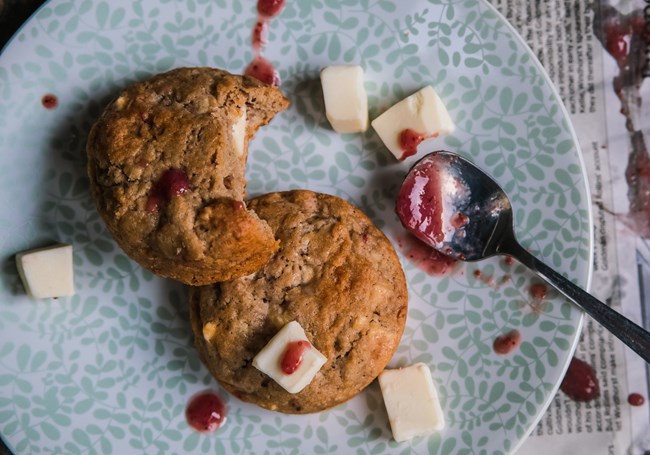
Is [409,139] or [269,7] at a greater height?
[269,7]

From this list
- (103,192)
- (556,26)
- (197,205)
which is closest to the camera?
(197,205)

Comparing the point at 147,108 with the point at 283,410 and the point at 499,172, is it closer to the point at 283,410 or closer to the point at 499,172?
the point at 283,410

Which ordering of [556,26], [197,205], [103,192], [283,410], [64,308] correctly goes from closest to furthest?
[197,205] < [103,192] < [283,410] < [64,308] < [556,26]

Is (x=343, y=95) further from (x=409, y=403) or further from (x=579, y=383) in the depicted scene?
(x=579, y=383)

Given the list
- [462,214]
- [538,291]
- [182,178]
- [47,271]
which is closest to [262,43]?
[182,178]

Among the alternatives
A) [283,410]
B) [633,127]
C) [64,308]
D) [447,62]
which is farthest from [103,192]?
[633,127]

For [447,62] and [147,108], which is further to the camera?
[447,62]

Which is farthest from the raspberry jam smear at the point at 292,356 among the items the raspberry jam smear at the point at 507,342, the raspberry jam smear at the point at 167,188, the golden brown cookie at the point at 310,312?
the raspberry jam smear at the point at 507,342
